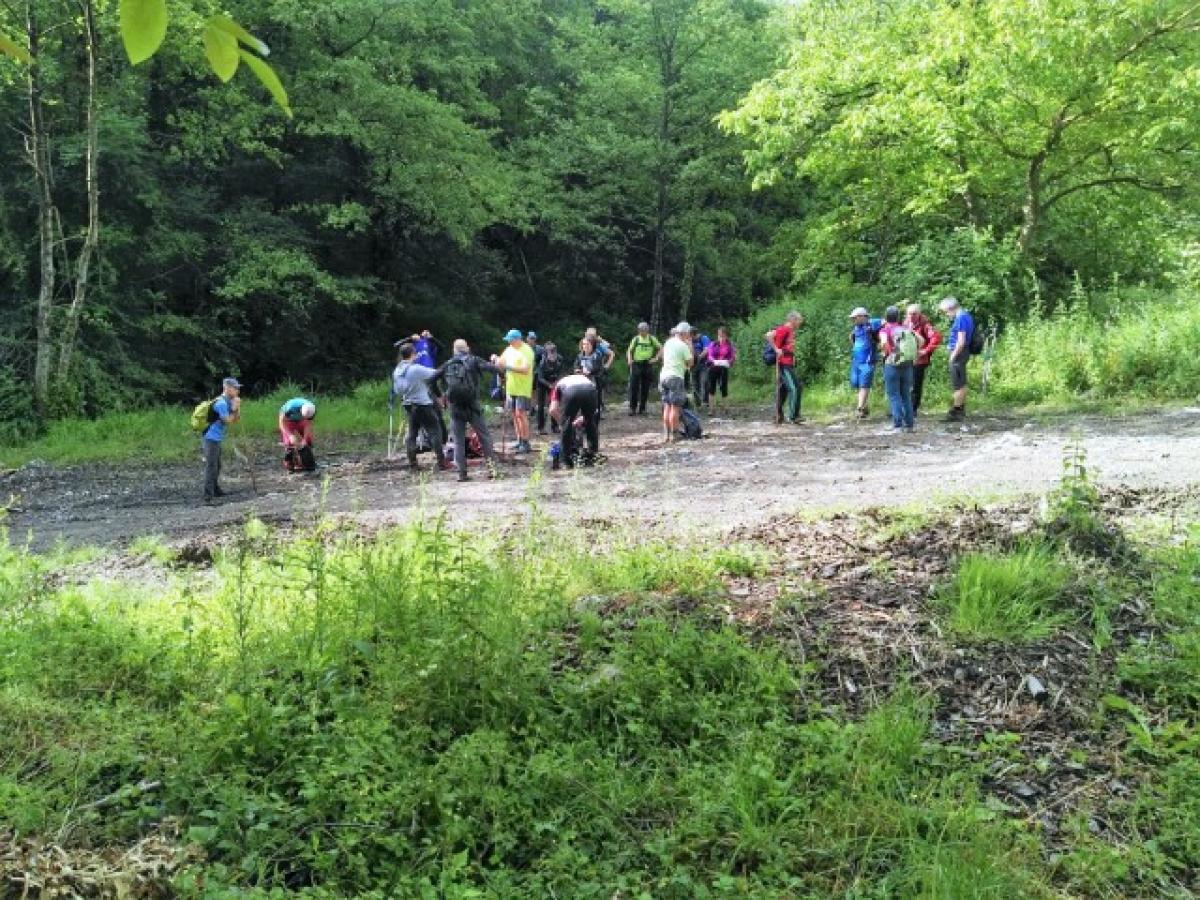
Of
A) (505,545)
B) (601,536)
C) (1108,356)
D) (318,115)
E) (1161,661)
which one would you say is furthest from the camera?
(318,115)

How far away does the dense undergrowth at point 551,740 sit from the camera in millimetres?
3363

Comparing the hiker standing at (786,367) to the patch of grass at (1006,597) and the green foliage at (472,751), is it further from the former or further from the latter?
the green foliage at (472,751)

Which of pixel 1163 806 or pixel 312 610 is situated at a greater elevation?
pixel 312 610

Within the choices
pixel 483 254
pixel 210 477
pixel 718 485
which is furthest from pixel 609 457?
pixel 483 254

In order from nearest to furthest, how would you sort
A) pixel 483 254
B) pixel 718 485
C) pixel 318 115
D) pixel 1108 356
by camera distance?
pixel 718 485 < pixel 1108 356 < pixel 318 115 < pixel 483 254

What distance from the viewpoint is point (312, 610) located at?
4.96m

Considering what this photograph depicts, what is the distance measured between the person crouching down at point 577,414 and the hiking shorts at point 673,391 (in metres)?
1.64

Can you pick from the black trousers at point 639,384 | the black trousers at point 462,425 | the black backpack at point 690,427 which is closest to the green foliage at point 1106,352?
the black backpack at point 690,427

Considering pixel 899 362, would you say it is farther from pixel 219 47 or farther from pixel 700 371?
pixel 219 47

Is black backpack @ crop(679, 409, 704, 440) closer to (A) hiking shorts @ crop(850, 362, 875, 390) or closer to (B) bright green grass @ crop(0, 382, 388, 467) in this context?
(A) hiking shorts @ crop(850, 362, 875, 390)

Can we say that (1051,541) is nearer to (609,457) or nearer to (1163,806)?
(1163,806)

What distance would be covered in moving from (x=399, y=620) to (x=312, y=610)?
64 cm

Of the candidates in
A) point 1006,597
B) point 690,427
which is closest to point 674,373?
point 690,427

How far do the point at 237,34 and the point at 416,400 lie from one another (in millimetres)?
11067
